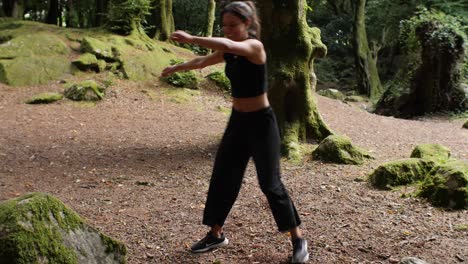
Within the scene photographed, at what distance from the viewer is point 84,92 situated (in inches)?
480

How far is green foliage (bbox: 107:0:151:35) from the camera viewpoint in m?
15.3

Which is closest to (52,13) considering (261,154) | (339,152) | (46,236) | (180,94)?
(180,94)

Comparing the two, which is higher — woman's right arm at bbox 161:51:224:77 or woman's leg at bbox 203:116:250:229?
woman's right arm at bbox 161:51:224:77

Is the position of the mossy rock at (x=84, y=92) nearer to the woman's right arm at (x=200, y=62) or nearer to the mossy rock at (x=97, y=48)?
the mossy rock at (x=97, y=48)

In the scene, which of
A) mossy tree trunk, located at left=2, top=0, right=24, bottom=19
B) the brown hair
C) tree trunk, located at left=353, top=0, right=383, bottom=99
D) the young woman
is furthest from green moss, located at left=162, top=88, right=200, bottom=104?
mossy tree trunk, located at left=2, top=0, right=24, bottom=19

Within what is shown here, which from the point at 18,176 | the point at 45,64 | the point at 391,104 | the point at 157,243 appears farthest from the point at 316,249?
the point at 391,104

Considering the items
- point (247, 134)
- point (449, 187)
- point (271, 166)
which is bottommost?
point (449, 187)

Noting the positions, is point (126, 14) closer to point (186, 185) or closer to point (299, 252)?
point (186, 185)

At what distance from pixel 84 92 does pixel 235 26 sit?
366 inches

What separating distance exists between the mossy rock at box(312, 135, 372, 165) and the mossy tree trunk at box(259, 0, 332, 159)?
0.72 m

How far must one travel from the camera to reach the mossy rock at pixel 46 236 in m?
Result: 2.84

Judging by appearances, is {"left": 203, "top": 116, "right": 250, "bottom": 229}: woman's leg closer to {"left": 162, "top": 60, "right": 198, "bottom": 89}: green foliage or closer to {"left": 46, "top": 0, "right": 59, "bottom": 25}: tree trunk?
{"left": 162, "top": 60, "right": 198, "bottom": 89}: green foliage

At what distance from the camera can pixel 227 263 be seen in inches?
159

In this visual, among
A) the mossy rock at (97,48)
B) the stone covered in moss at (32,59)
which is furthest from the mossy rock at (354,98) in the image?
the stone covered in moss at (32,59)
